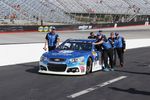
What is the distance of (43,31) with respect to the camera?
46156mm

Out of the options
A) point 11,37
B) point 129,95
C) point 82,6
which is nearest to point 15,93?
point 129,95

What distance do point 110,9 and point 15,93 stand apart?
55.5 meters

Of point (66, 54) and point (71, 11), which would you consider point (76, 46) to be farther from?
point (71, 11)

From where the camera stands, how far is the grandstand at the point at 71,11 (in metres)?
44.8

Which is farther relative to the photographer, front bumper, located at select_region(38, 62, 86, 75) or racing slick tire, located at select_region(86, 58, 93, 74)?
racing slick tire, located at select_region(86, 58, 93, 74)

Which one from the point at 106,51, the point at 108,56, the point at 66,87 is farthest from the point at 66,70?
the point at 108,56

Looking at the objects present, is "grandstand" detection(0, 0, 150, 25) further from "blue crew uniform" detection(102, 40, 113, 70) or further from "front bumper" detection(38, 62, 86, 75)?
"front bumper" detection(38, 62, 86, 75)

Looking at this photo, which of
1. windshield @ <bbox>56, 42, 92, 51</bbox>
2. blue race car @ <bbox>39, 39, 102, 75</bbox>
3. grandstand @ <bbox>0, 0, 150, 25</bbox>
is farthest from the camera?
grandstand @ <bbox>0, 0, 150, 25</bbox>

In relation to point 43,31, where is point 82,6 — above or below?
above

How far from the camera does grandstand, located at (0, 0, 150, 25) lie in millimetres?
44812

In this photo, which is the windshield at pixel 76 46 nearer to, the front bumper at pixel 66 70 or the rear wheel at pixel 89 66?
the rear wheel at pixel 89 66

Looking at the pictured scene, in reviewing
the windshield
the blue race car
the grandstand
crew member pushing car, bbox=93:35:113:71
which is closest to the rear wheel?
the blue race car

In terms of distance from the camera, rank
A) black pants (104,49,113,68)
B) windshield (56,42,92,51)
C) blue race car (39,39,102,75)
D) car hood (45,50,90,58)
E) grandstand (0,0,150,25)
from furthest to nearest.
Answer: grandstand (0,0,150,25) → black pants (104,49,113,68) → windshield (56,42,92,51) → car hood (45,50,90,58) → blue race car (39,39,102,75)

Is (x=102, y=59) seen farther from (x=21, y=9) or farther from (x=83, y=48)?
(x=21, y=9)
